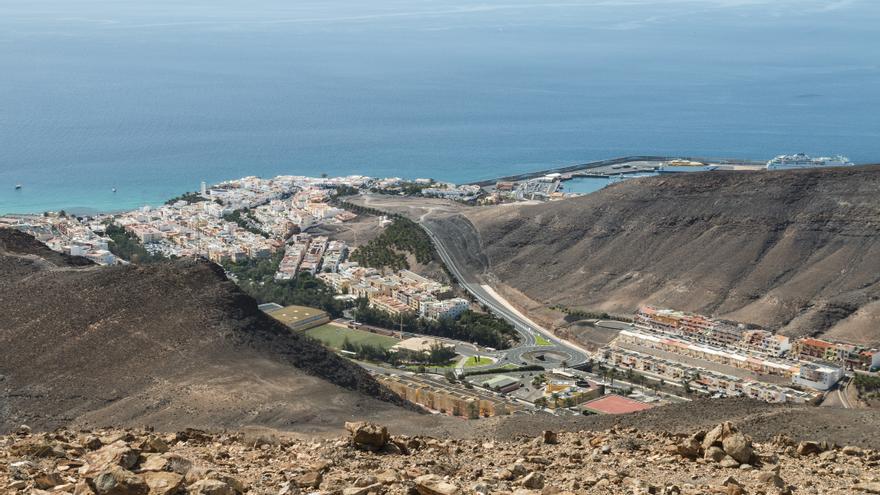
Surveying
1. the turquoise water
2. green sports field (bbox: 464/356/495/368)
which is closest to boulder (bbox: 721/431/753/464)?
green sports field (bbox: 464/356/495/368)

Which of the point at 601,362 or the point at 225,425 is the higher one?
the point at 225,425

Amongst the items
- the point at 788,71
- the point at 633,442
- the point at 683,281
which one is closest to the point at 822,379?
the point at 683,281

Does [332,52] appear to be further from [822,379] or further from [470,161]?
[822,379]

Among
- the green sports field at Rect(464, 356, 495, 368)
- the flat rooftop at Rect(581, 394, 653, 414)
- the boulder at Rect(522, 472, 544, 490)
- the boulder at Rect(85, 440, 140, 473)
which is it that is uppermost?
the boulder at Rect(85, 440, 140, 473)

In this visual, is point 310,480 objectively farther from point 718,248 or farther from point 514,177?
point 514,177

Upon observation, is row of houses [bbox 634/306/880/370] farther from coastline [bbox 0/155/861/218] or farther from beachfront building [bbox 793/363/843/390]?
coastline [bbox 0/155/861/218]
